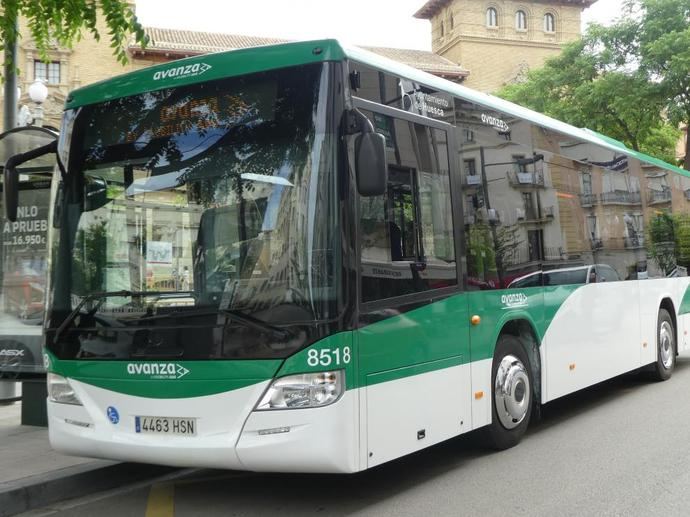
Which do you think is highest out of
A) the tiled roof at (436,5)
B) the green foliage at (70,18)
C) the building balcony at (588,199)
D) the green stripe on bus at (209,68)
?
the tiled roof at (436,5)

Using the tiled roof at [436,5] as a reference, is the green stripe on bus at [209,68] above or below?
below

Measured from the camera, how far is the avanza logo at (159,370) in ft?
17.1

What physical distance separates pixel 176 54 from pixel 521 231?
4252 cm

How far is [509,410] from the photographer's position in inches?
274

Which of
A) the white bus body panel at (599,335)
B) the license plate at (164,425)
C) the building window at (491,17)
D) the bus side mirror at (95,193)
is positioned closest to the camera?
the license plate at (164,425)

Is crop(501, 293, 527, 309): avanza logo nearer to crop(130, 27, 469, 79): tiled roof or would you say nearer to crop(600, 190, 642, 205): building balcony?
crop(600, 190, 642, 205): building balcony

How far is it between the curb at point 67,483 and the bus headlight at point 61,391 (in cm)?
64

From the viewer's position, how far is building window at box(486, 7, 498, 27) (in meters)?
66.8

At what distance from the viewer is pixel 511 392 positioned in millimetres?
6957

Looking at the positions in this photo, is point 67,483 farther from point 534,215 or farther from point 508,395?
point 534,215

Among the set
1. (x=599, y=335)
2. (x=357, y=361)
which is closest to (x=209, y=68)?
(x=357, y=361)

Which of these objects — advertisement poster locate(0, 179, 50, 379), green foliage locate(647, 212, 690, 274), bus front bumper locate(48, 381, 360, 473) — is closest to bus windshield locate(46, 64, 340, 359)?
bus front bumper locate(48, 381, 360, 473)

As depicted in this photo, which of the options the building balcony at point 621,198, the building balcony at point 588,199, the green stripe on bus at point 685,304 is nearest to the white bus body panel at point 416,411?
the building balcony at point 588,199

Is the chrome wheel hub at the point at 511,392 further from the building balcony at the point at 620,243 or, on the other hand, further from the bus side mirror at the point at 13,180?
the bus side mirror at the point at 13,180
